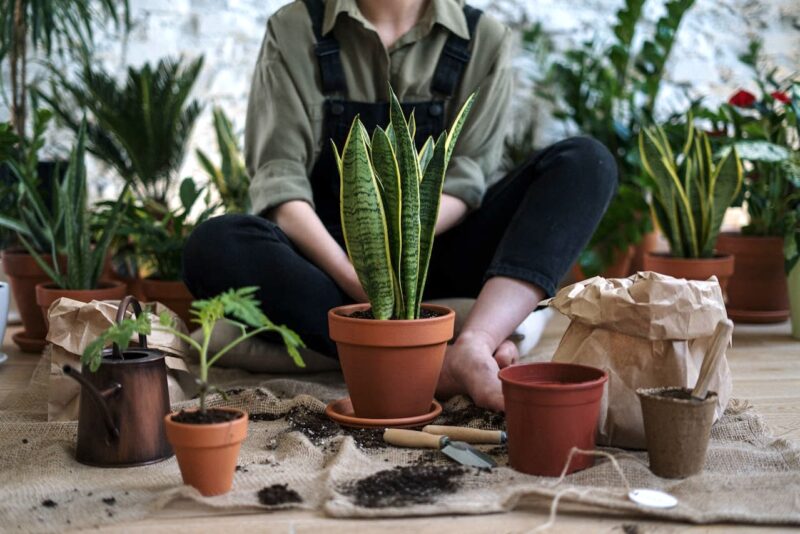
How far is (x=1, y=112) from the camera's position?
127 inches

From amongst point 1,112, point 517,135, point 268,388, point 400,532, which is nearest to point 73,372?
point 400,532

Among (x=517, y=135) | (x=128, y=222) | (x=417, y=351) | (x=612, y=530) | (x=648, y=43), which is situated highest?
(x=648, y=43)

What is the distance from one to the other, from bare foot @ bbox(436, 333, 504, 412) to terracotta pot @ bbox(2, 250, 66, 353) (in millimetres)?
1181

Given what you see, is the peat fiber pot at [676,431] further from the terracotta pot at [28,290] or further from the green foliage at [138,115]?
the green foliage at [138,115]

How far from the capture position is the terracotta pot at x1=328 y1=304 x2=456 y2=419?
4.91 feet

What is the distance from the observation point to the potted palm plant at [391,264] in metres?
1.44

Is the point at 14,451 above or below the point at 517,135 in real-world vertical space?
below

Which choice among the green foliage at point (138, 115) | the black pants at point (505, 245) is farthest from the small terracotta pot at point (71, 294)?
the green foliage at point (138, 115)

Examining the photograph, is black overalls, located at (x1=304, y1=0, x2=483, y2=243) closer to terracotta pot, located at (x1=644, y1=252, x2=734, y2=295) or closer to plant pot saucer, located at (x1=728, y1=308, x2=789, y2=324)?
terracotta pot, located at (x1=644, y1=252, x2=734, y2=295)

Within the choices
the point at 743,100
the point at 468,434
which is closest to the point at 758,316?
the point at 743,100

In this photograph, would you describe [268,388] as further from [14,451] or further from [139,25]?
[139,25]

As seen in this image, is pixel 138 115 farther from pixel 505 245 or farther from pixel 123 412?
pixel 123 412

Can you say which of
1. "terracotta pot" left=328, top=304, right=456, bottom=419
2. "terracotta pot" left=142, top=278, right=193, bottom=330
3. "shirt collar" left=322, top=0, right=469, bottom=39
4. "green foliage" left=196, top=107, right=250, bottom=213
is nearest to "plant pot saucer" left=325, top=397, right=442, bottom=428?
"terracotta pot" left=328, top=304, right=456, bottom=419

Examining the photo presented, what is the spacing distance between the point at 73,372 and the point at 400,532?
49cm
